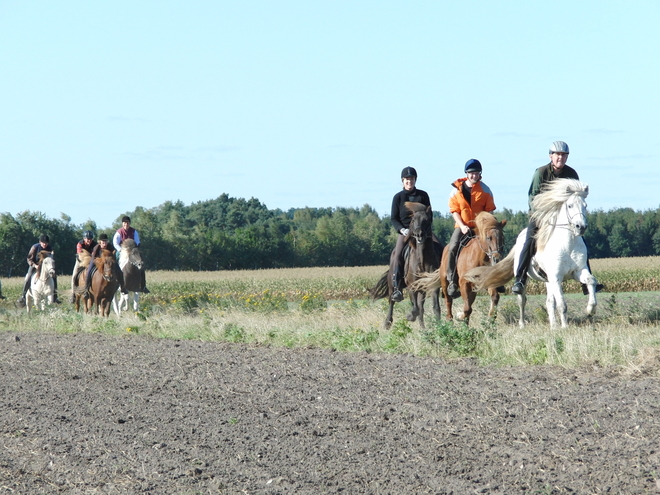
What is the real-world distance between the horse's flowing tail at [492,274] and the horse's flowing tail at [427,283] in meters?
0.64

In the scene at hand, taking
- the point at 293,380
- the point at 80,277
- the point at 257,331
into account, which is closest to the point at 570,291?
the point at 80,277

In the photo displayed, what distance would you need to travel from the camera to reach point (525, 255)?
12.2 meters

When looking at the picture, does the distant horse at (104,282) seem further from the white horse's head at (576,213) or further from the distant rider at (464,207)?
the white horse's head at (576,213)

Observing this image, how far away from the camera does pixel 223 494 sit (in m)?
5.25

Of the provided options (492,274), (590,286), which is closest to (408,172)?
(492,274)

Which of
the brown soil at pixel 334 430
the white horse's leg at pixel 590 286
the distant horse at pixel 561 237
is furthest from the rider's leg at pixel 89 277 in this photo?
the white horse's leg at pixel 590 286

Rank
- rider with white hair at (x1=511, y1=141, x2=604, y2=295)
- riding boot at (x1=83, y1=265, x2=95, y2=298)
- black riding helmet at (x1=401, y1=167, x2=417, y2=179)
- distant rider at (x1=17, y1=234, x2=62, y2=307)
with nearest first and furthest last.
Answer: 1. rider with white hair at (x1=511, y1=141, x2=604, y2=295)
2. black riding helmet at (x1=401, y1=167, x2=417, y2=179)
3. riding boot at (x1=83, y1=265, x2=95, y2=298)
4. distant rider at (x1=17, y1=234, x2=62, y2=307)

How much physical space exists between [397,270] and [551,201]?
9.67 ft

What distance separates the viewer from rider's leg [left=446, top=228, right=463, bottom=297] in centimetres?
1303

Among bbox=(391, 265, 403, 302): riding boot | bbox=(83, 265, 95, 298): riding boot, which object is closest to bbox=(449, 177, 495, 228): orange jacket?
bbox=(391, 265, 403, 302): riding boot

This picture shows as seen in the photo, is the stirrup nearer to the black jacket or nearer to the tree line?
the black jacket

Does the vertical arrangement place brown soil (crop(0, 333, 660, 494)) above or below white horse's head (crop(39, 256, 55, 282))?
below

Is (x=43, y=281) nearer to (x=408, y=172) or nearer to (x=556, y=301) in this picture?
(x=408, y=172)

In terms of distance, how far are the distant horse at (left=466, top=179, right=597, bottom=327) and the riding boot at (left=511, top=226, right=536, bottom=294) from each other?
0.45 ft
